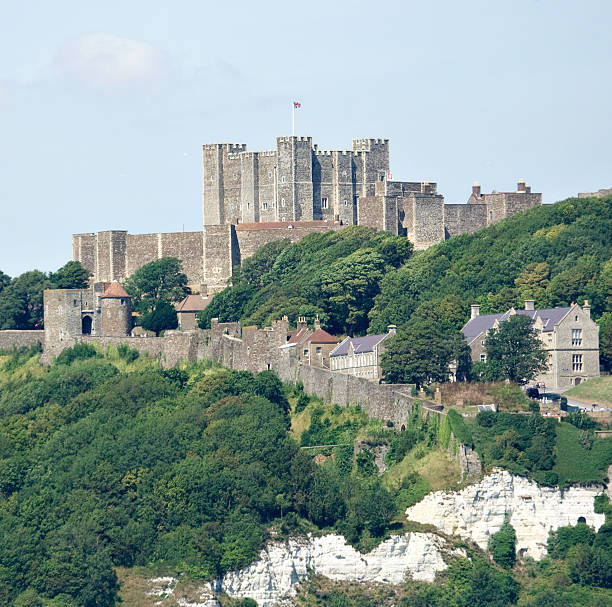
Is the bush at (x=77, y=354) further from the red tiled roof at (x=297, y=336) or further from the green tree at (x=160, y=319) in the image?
the red tiled roof at (x=297, y=336)

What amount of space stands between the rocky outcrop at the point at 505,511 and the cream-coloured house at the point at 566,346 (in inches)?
347

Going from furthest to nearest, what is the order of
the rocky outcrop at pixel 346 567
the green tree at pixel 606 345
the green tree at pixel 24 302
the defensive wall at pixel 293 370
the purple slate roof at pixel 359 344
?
the green tree at pixel 24 302 → the purple slate roof at pixel 359 344 → the green tree at pixel 606 345 → the defensive wall at pixel 293 370 → the rocky outcrop at pixel 346 567

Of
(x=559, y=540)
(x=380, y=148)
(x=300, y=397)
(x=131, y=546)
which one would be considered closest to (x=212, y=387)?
(x=300, y=397)

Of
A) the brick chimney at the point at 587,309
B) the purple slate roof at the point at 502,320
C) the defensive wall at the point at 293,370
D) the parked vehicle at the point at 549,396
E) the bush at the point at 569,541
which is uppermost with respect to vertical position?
the brick chimney at the point at 587,309

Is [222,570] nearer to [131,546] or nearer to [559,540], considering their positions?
[131,546]

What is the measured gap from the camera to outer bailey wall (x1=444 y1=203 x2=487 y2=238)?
3935 inches

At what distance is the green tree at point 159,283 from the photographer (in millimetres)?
99750

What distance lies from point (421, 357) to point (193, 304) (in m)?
25.7

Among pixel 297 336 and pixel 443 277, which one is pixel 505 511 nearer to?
pixel 297 336

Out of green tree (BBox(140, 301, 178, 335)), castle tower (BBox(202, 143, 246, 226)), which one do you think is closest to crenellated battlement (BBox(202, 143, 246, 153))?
castle tower (BBox(202, 143, 246, 226))

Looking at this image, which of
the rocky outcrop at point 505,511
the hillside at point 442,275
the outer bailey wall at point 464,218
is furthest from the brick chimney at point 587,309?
the outer bailey wall at point 464,218

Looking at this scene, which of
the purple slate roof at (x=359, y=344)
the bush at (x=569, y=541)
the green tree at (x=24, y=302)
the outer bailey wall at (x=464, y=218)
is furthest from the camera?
the outer bailey wall at (x=464, y=218)

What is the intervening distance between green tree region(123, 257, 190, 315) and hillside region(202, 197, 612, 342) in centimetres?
446

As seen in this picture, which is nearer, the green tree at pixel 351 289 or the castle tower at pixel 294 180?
the green tree at pixel 351 289
